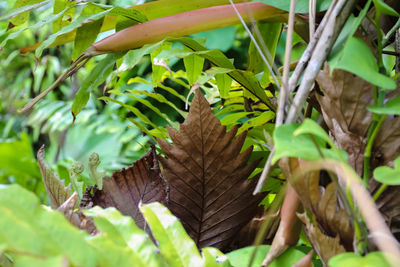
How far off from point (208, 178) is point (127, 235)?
0.09m

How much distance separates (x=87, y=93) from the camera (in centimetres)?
34

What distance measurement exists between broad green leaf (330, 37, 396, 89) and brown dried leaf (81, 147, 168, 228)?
0.51 ft

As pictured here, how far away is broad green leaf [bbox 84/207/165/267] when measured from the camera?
20 centimetres

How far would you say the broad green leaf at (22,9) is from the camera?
1.20 ft

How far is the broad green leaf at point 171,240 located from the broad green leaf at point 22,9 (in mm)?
239

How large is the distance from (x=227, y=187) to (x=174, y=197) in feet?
0.13

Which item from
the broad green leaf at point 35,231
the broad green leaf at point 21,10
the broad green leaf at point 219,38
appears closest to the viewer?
the broad green leaf at point 35,231

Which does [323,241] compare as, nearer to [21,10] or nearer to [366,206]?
[366,206]

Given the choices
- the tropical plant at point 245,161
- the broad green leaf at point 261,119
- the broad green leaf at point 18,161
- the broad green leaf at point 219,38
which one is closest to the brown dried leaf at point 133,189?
the tropical plant at point 245,161

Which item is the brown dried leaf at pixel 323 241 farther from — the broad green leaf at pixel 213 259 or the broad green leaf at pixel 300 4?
the broad green leaf at pixel 300 4

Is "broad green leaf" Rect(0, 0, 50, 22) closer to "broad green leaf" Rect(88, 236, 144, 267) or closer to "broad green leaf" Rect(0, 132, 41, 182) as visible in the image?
"broad green leaf" Rect(88, 236, 144, 267)

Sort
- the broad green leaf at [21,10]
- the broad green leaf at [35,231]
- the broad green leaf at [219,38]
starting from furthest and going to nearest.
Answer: the broad green leaf at [219,38], the broad green leaf at [21,10], the broad green leaf at [35,231]

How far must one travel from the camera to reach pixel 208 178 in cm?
29

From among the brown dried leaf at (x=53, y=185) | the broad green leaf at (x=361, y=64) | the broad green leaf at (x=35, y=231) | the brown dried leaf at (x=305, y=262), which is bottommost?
the brown dried leaf at (x=53, y=185)
